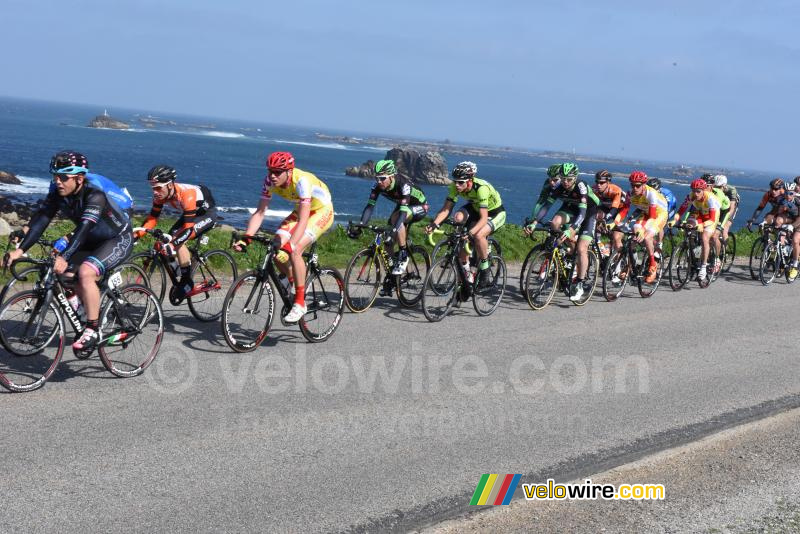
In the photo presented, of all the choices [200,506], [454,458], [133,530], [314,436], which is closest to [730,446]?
[454,458]

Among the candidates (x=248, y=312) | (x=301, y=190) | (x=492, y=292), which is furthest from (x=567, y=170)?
(x=248, y=312)

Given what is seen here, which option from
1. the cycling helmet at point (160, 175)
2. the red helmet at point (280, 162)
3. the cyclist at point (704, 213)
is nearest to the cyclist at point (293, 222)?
the red helmet at point (280, 162)

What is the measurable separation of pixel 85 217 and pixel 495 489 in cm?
405

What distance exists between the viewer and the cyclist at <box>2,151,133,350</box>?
254 inches

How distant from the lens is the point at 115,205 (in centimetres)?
704

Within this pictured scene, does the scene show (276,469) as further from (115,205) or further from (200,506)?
(115,205)

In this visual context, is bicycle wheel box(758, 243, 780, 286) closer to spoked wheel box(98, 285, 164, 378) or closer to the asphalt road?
the asphalt road

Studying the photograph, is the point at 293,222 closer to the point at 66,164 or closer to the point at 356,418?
the point at 66,164

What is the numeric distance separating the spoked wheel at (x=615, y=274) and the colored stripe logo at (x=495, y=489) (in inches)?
313

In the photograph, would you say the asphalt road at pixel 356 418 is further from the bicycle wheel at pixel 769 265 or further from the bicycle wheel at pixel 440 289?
the bicycle wheel at pixel 769 265

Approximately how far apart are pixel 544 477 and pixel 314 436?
176 centimetres

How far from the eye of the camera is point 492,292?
11273 mm

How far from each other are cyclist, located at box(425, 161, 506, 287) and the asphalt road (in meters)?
1.04

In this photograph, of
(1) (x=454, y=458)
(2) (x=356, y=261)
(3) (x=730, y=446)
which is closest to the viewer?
(1) (x=454, y=458)
